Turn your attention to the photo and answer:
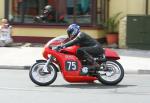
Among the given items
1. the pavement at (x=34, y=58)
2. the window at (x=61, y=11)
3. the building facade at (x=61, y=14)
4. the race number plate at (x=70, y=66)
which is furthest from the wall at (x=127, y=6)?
the race number plate at (x=70, y=66)

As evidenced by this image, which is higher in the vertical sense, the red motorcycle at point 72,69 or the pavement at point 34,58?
the red motorcycle at point 72,69

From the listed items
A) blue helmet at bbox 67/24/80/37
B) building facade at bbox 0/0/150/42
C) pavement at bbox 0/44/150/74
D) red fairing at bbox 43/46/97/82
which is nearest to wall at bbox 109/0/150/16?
building facade at bbox 0/0/150/42

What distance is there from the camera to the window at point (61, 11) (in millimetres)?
24109

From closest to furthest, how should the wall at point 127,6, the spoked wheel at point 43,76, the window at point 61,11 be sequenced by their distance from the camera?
the spoked wheel at point 43,76 < the window at point 61,11 < the wall at point 127,6

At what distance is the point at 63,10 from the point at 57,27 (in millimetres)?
760

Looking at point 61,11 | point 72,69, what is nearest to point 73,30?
point 72,69

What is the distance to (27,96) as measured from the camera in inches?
476

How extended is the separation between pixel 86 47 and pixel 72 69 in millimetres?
626

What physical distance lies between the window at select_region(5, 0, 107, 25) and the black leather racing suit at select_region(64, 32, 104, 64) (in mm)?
10041

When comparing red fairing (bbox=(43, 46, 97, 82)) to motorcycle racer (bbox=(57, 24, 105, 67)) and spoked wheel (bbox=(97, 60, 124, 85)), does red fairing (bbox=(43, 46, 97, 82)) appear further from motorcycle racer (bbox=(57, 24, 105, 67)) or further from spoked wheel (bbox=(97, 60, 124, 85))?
spoked wheel (bbox=(97, 60, 124, 85))

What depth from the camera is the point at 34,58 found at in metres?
20.1

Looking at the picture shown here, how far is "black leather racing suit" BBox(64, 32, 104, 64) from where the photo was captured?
13.8 metres

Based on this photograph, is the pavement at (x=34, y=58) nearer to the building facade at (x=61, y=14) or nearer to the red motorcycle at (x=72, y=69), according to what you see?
the building facade at (x=61, y=14)

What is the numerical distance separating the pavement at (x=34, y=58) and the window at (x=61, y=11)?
164 centimetres
